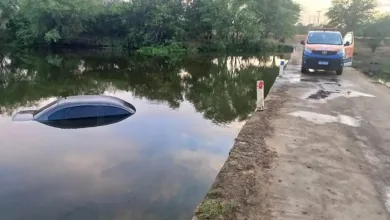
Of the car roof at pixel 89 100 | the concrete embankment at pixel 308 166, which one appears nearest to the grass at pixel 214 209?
the concrete embankment at pixel 308 166

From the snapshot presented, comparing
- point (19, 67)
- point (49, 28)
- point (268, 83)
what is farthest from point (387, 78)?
point (49, 28)

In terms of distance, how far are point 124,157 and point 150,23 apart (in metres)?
43.4

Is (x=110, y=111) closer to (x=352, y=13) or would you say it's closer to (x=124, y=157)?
(x=124, y=157)

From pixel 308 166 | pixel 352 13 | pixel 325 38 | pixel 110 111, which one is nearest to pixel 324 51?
pixel 325 38

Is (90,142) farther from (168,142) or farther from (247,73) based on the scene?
(247,73)

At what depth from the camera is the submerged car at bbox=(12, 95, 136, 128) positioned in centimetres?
1254

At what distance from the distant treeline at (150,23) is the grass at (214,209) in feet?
146

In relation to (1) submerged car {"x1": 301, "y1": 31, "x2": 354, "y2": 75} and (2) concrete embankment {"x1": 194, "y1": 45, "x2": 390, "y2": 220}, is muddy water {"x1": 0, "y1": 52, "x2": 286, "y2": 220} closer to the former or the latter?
(2) concrete embankment {"x1": 194, "y1": 45, "x2": 390, "y2": 220}

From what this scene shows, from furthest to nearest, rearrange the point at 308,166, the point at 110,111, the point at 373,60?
the point at 373,60
the point at 110,111
the point at 308,166

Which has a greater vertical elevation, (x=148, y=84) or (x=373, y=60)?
(x=373, y=60)

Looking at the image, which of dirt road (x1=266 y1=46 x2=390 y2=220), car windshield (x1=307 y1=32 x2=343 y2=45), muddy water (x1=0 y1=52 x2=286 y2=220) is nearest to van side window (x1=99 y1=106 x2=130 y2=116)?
muddy water (x1=0 y1=52 x2=286 y2=220)

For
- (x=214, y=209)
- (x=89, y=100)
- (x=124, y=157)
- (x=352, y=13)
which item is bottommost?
(x=124, y=157)

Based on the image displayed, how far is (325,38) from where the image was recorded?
1962 cm

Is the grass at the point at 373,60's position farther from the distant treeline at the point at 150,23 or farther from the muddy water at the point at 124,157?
the distant treeline at the point at 150,23
